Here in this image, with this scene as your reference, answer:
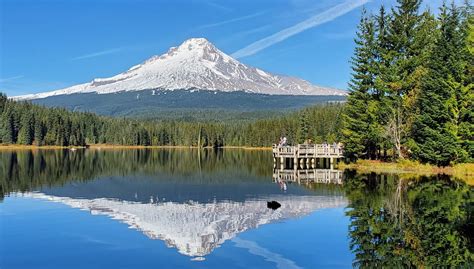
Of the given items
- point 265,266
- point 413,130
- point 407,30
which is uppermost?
point 407,30

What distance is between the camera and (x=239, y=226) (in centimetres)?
1988

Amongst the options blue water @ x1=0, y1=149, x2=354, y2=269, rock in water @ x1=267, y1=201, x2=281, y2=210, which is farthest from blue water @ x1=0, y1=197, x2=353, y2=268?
rock in water @ x1=267, y1=201, x2=281, y2=210

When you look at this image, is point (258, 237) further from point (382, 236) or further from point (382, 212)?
point (382, 212)

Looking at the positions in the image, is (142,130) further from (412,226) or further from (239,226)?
(412,226)

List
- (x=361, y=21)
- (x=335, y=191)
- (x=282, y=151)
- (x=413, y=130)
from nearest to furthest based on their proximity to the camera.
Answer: (x=335, y=191) < (x=413, y=130) < (x=361, y=21) < (x=282, y=151)

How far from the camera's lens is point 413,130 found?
4631 centimetres

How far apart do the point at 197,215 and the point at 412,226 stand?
8.88 m

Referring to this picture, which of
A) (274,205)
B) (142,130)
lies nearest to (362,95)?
(274,205)

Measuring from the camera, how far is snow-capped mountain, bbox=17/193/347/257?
17875 millimetres

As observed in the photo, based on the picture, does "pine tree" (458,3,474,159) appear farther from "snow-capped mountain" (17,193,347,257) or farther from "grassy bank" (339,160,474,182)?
"snow-capped mountain" (17,193,347,257)

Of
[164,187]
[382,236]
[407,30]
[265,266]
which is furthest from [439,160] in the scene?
[265,266]

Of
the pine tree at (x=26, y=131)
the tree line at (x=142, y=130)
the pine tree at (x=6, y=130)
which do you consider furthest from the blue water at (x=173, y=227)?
the pine tree at (x=6, y=130)

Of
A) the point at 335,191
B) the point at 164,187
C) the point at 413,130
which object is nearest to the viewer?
the point at 335,191

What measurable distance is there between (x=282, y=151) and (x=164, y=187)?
26.7 m
